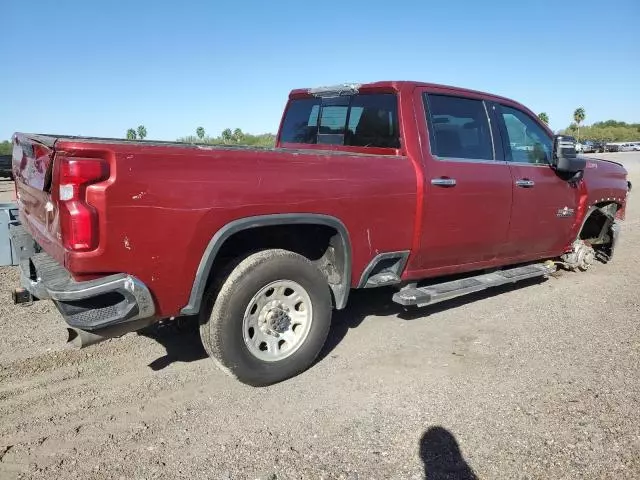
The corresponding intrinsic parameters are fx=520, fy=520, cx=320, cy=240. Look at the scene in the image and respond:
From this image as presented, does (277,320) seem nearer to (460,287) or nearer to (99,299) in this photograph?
(99,299)

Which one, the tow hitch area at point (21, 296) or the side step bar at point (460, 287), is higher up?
the tow hitch area at point (21, 296)

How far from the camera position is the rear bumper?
2.75 meters

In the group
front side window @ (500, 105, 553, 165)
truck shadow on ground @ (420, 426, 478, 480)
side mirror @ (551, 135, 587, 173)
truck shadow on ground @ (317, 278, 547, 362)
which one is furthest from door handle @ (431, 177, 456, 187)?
truck shadow on ground @ (420, 426, 478, 480)

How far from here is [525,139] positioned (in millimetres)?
5281

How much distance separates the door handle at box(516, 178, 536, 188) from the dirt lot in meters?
1.30

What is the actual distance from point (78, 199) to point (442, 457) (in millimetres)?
2351

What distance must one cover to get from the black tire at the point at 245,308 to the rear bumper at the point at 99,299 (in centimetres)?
42

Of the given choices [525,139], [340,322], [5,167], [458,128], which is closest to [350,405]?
[340,322]

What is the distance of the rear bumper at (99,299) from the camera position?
108 inches

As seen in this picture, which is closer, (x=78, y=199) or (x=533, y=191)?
(x=78, y=199)

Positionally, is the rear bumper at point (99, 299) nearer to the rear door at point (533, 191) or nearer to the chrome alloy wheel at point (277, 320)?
the chrome alloy wheel at point (277, 320)

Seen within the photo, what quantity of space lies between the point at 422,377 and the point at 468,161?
6.43ft

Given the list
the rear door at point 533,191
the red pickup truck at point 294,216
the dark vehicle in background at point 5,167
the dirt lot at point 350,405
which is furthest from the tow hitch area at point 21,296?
the dark vehicle in background at point 5,167

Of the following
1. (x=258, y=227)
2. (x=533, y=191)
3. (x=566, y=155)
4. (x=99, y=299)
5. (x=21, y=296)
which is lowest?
(x=21, y=296)
